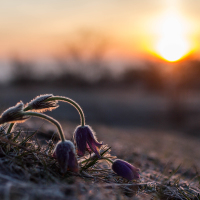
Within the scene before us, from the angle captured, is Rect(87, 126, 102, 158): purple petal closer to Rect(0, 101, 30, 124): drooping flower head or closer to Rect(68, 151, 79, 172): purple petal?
Rect(68, 151, 79, 172): purple petal

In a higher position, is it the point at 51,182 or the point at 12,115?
the point at 12,115

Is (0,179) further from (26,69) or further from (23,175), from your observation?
(26,69)

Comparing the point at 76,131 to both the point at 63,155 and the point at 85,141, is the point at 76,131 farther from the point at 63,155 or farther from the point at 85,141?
the point at 63,155

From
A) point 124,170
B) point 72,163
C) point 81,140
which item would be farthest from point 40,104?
point 124,170

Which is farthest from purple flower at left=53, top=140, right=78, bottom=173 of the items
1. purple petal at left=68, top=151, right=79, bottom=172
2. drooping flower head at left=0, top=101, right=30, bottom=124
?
drooping flower head at left=0, top=101, right=30, bottom=124

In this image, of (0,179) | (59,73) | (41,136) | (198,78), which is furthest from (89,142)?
(59,73)

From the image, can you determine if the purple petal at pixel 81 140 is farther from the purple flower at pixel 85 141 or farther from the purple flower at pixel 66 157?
the purple flower at pixel 66 157

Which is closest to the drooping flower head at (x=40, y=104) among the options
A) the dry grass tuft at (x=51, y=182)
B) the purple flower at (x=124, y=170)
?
the dry grass tuft at (x=51, y=182)

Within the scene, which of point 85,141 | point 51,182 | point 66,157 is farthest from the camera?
point 85,141
